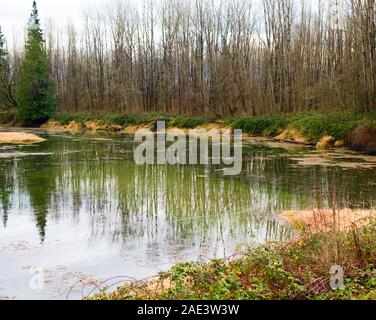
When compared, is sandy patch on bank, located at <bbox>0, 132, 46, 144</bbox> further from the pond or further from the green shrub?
the green shrub

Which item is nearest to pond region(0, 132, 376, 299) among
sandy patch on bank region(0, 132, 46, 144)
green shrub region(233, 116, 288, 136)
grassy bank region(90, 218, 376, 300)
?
grassy bank region(90, 218, 376, 300)

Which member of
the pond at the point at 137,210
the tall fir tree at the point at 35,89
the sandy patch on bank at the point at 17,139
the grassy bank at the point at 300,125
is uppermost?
the tall fir tree at the point at 35,89

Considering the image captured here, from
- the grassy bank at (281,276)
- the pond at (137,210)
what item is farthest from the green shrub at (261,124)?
the grassy bank at (281,276)

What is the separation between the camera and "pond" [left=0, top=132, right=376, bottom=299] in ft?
23.6

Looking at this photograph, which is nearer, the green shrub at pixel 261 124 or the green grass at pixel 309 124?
the green grass at pixel 309 124

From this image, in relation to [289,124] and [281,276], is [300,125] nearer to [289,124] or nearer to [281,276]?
[289,124]

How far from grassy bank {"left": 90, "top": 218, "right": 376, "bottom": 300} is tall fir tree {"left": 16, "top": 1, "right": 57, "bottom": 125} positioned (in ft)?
141

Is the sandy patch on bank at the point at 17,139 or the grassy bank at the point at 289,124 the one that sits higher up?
the grassy bank at the point at 289,124

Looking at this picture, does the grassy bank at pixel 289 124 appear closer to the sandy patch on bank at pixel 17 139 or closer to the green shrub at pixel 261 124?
the green shrub at pixel 261 124

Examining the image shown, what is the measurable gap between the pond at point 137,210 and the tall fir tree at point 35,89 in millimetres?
27897

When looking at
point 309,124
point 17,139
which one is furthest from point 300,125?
point 17,139

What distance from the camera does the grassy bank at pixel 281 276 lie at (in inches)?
205
